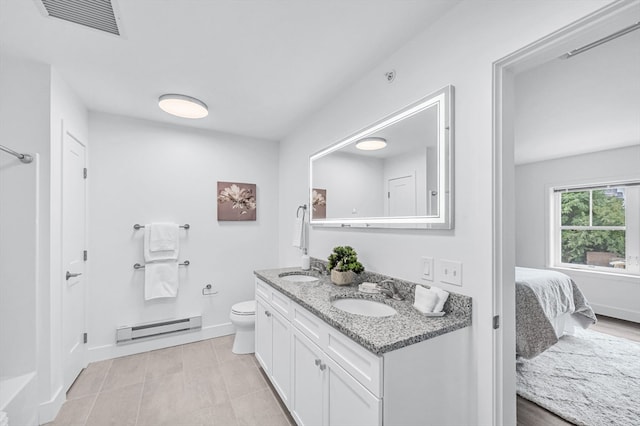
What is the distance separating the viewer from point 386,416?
104 centimetres

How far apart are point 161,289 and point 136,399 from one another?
1027mm

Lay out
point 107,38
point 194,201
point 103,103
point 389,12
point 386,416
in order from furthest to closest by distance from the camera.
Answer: point 194,201 → point 103,103 → point 107,38 → point 389,12 → point 386,416

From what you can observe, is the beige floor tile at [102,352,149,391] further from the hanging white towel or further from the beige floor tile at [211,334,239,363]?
the hanging white towel

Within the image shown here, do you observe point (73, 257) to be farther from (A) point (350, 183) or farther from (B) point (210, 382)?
(A) point (350, 183)

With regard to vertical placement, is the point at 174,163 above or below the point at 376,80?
below

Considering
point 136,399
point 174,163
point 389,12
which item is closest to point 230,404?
point 136,399

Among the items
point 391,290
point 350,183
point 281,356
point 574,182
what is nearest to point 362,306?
point 391,290

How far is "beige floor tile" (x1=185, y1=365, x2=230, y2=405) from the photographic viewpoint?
2.04 metres

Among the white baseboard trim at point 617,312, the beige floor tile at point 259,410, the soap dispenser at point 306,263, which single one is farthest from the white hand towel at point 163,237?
the white baseboard trim at point 617,312

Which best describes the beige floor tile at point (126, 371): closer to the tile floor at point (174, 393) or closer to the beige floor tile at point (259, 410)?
the tile floor at point (174, 393)

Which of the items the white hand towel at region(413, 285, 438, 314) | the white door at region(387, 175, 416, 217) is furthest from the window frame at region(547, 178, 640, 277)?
the white hand towel at region(413, 285, 438, 314)

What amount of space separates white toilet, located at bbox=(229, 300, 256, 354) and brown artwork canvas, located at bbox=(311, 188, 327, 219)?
3.79 feet

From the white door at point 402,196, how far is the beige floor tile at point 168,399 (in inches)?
75.4

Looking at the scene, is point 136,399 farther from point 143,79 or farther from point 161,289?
point 143,79
